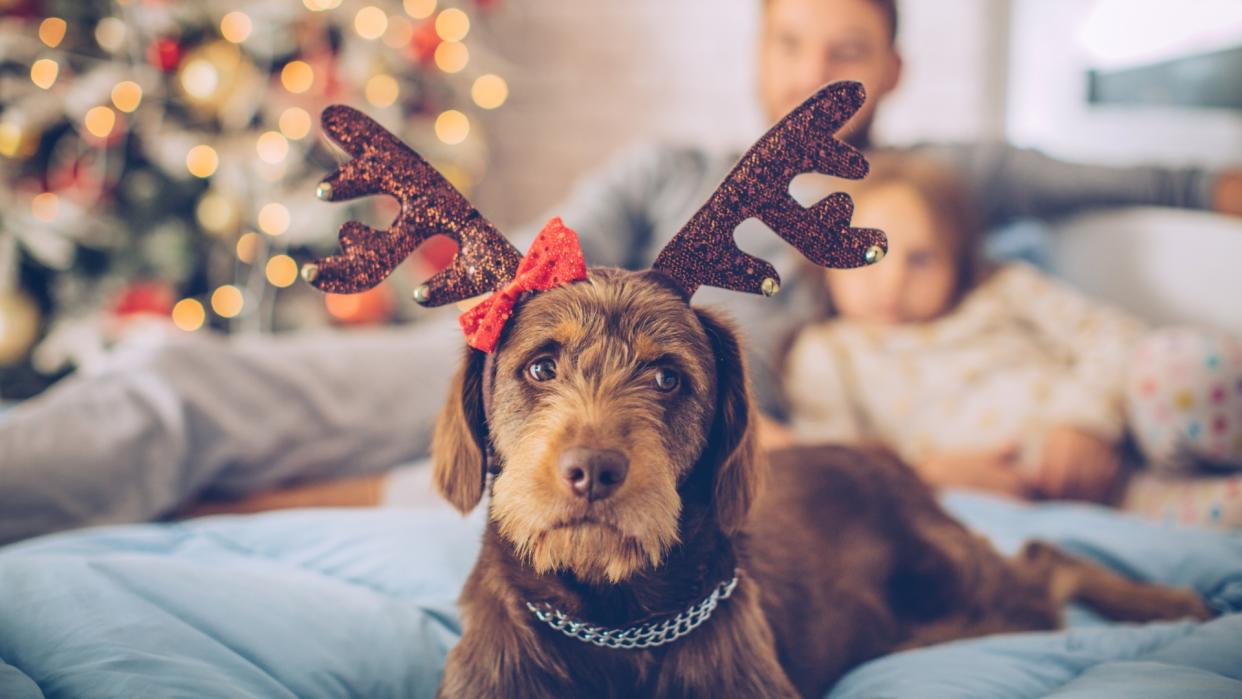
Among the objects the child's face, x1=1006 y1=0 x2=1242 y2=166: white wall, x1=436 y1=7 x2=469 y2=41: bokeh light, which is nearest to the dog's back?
the child's face

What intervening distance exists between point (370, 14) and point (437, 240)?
3.70 feet

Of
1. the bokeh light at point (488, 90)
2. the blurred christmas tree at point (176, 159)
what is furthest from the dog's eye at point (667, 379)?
the bokeh light at point (488, 90)

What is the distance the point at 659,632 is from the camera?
3.52ft

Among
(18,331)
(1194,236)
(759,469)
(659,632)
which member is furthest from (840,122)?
(18,331)

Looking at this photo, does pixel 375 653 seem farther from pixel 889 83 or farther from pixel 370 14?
pixel 370 14

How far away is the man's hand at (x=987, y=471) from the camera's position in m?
2.40

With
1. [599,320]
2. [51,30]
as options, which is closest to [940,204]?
[599,320]

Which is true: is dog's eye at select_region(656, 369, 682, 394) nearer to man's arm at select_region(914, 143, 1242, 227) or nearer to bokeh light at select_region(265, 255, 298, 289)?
man's arm at select_region(914, 143, 1242, 227)

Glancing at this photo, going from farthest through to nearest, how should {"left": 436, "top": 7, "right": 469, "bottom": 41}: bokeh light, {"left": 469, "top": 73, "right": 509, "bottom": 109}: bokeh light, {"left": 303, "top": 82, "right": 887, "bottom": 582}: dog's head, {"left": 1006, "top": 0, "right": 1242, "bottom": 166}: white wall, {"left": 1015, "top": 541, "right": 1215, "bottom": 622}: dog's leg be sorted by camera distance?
1. {"left": 469, "top": 73, "right": 509, "bottom": 109}: bokeh light
2. {"left": 436, "top": 7, "right": 469, "bottom": 41}: bokeh light
3. {"left": 1006, "top": 0, "right": 1242, "bottom": 166}: white wall
4. {"left": 1015, "top": 541, "right": 1215, "bottom": 622}: dog's leg
5. {"left": 303, "top": 82, "right": 887, "bottom": 582}: dog's head

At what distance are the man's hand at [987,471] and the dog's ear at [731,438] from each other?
4.78 feet

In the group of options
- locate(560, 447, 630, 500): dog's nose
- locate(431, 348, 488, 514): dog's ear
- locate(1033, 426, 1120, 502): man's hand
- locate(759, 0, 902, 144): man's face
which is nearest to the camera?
locate(560, 447, 630, 500): dog's nose

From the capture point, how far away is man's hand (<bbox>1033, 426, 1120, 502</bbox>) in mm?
2279

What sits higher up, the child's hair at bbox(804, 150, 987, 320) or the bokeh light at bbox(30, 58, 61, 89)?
the bokeh light at bbox(30, 58, 61, 89)

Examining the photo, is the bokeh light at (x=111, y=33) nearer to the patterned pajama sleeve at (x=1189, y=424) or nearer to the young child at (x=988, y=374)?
the young child at (x=988, y=374)
